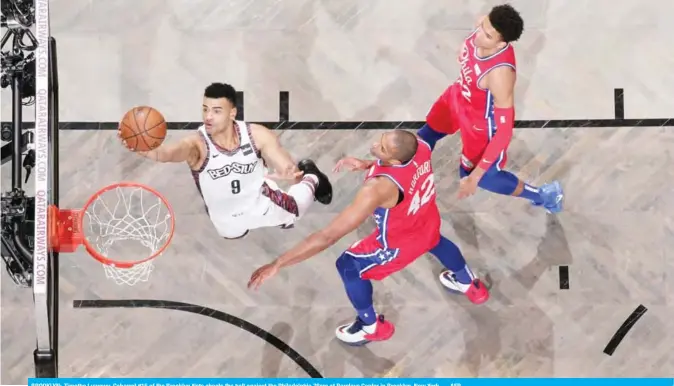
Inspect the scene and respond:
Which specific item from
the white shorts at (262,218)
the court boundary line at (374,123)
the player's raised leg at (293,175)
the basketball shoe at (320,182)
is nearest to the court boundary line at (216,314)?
the white shorts at (262,218)

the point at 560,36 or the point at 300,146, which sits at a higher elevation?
the point at 560,36

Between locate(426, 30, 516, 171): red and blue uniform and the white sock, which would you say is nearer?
locate(426, 30, 516, 171): red and blue uniform

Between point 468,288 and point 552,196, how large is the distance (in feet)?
3.08

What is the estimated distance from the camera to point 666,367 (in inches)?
217

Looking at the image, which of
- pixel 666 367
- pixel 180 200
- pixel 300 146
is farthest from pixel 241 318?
pixel 666 367

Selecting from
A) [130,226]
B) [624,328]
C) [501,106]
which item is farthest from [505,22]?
[130,226]

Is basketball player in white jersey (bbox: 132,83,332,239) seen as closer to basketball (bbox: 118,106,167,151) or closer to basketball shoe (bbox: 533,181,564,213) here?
basketball (bbox: 118,106,167,151)

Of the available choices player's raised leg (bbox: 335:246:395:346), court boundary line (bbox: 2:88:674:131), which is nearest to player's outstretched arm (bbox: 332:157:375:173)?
court boundary line (bbox: 2:88:674:131)

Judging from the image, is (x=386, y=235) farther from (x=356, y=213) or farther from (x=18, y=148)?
(x=18, y=148)

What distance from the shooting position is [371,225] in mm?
5586

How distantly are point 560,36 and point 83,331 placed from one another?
433 centimetres

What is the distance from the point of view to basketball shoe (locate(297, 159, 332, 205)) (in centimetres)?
543

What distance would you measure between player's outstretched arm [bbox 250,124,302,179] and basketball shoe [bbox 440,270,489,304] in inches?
56.5

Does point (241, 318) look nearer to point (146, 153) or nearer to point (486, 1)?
point (146, 153)
